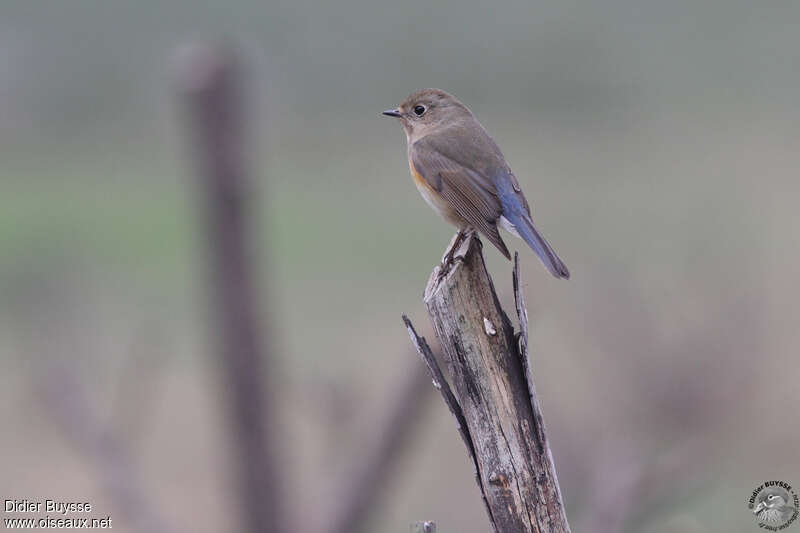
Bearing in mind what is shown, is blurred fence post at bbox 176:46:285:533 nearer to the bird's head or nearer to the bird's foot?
the bird's foot

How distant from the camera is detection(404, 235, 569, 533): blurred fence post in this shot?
373 cm

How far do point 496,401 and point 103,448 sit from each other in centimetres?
165

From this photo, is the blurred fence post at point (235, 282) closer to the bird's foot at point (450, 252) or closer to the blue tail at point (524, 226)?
the bird's foot at point (450, 252)

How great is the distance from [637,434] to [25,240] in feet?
38.8

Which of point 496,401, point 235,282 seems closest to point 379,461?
point 496,401

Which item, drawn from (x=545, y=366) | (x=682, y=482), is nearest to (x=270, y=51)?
(x=545, y=366)

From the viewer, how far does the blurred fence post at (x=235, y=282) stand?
3.28 m

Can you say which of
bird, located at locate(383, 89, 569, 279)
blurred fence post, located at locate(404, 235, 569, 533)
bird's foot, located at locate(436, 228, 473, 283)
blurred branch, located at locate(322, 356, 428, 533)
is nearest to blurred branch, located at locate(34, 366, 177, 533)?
blurred branch, located at locate(322, 356, 428, 533)

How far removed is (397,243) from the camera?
53.4ft

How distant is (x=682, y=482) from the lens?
5.69 m

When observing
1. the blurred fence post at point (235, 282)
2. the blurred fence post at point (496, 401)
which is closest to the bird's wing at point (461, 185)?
the blurred fence post at point (496, 401)

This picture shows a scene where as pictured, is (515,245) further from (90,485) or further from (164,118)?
(164,118)

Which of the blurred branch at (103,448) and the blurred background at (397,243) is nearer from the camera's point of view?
the blurred branch at (103,448)

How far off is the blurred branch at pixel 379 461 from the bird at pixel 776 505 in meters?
1.51
